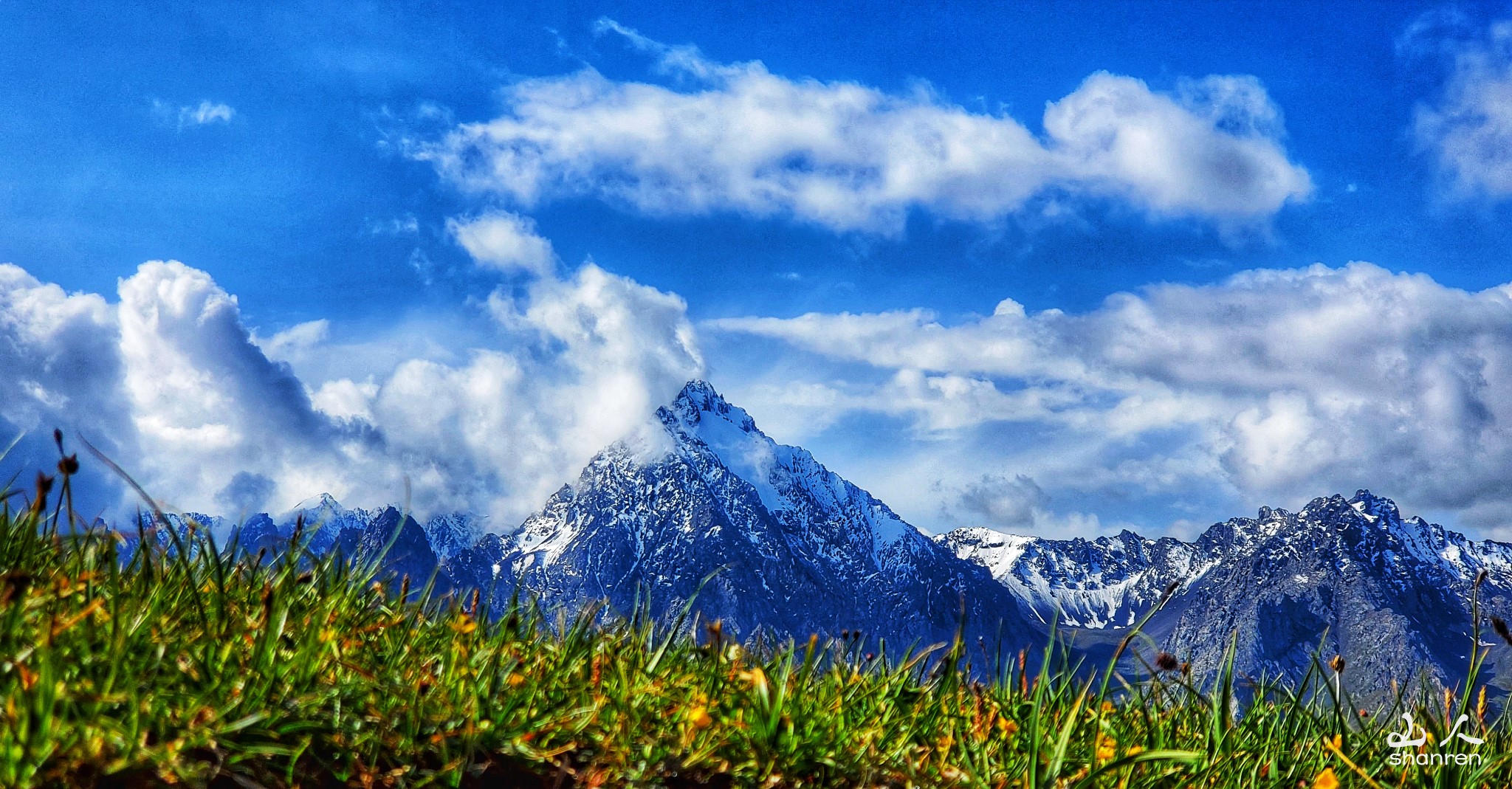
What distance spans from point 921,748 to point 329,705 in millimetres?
2754

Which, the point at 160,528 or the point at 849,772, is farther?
the point at 160,528

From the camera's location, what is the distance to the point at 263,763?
361 cm

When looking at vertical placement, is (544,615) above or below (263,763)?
above

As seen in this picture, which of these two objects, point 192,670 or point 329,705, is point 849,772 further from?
point 192,670

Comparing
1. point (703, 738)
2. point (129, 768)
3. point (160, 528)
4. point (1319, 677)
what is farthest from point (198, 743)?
point (1319, 677)
